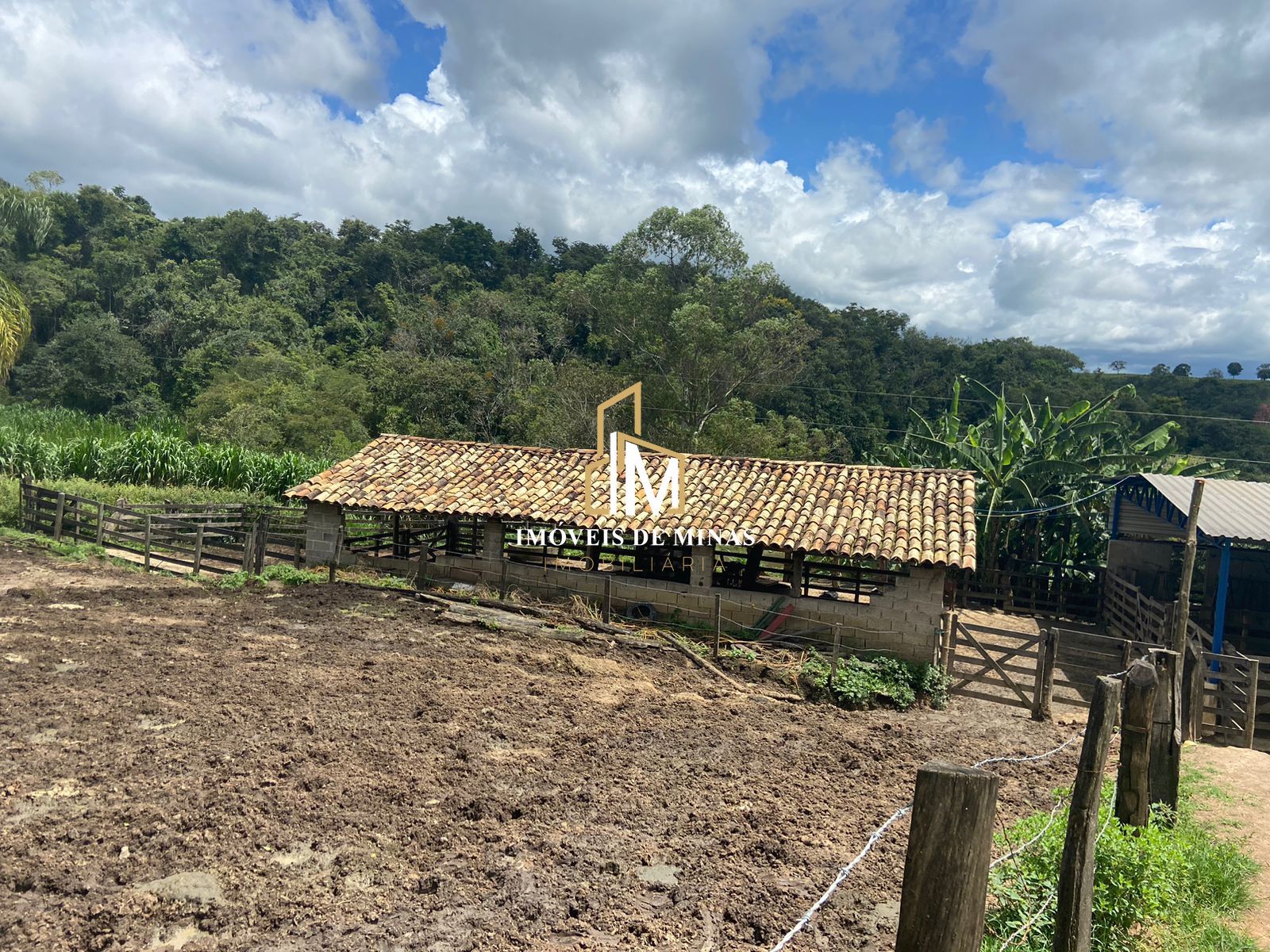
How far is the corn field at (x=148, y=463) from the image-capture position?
78.5 ft

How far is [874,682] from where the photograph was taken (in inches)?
459

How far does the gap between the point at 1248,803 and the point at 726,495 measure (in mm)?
9485

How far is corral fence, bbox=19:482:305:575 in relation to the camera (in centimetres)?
1650

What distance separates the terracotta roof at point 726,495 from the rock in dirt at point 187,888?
9.50 metres

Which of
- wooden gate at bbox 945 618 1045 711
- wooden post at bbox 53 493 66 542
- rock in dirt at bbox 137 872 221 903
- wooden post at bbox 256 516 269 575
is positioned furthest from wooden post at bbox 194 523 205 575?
wooden gate at bbox 945 618 1045 711

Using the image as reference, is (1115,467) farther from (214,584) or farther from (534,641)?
(214,584)

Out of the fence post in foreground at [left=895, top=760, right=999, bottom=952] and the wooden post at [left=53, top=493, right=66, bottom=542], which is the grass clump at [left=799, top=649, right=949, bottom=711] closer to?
the fence post in foreground at [left=895, top=760, right=999, bottom=952]

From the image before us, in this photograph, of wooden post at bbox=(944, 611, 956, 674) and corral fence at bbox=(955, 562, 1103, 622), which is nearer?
wooden post at bbox=(944, 611, 956, 674)

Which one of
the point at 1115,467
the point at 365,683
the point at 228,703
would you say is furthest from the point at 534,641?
the point at 1115,467

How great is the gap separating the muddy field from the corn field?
13.4 m

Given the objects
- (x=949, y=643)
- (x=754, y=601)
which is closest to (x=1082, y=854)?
(x=949, y=643)

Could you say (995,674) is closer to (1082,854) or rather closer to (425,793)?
(425,793)

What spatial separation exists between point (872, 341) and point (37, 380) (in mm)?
46300

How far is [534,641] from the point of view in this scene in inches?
506
